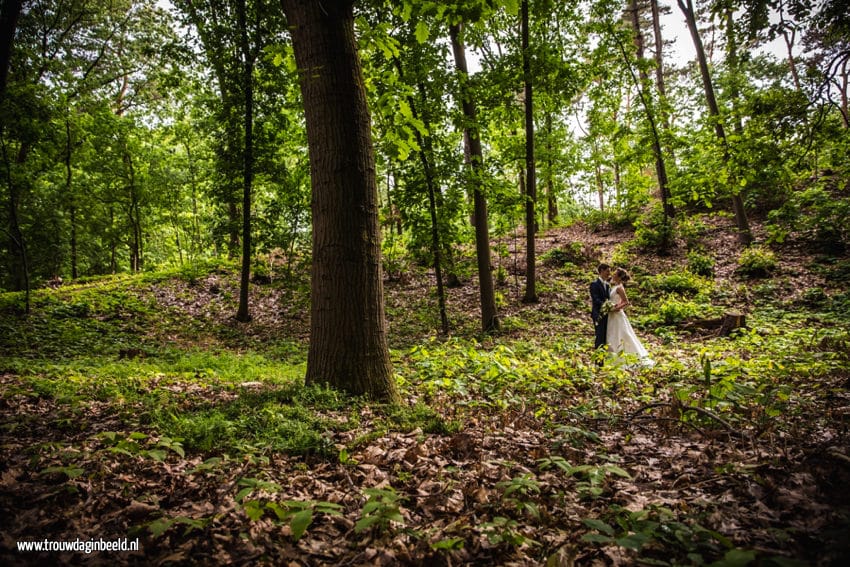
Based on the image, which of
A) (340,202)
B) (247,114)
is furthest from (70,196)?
(340,202)

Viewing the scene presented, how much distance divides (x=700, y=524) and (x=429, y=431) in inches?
83.1

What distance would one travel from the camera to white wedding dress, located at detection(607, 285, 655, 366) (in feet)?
23.8

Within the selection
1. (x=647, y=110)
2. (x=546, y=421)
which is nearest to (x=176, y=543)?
(x=546, y=421)

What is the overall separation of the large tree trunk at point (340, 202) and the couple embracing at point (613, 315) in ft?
17.3

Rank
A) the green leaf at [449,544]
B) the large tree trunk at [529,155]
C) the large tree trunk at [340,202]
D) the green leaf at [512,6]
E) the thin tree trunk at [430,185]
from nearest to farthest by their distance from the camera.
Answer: the green leaf at [449,544] < the green leaf at [512,6] < the large tree trunk at [340,202] < the thin tree trunk at [430,185] < the large tree trunk at [529,155]

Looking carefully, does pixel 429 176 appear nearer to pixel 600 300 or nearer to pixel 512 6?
pixel 600 300

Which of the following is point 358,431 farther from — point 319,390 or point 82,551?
point 82,551

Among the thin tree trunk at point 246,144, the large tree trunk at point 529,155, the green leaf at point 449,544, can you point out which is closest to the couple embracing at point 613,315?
the large tree trunk at point 529,155

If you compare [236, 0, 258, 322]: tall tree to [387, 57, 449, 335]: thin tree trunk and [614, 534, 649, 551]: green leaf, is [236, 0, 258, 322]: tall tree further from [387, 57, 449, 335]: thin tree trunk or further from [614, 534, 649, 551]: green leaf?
[614, 534, 649, 551]: green leaf

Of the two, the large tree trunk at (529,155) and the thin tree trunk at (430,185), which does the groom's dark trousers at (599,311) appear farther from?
the large tree trunk at (529,155)

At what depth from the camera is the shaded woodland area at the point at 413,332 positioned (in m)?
2.12

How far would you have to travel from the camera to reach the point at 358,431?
3316mm

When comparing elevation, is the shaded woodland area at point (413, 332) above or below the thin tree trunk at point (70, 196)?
below

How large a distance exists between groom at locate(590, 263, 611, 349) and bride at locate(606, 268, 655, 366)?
11 cm
